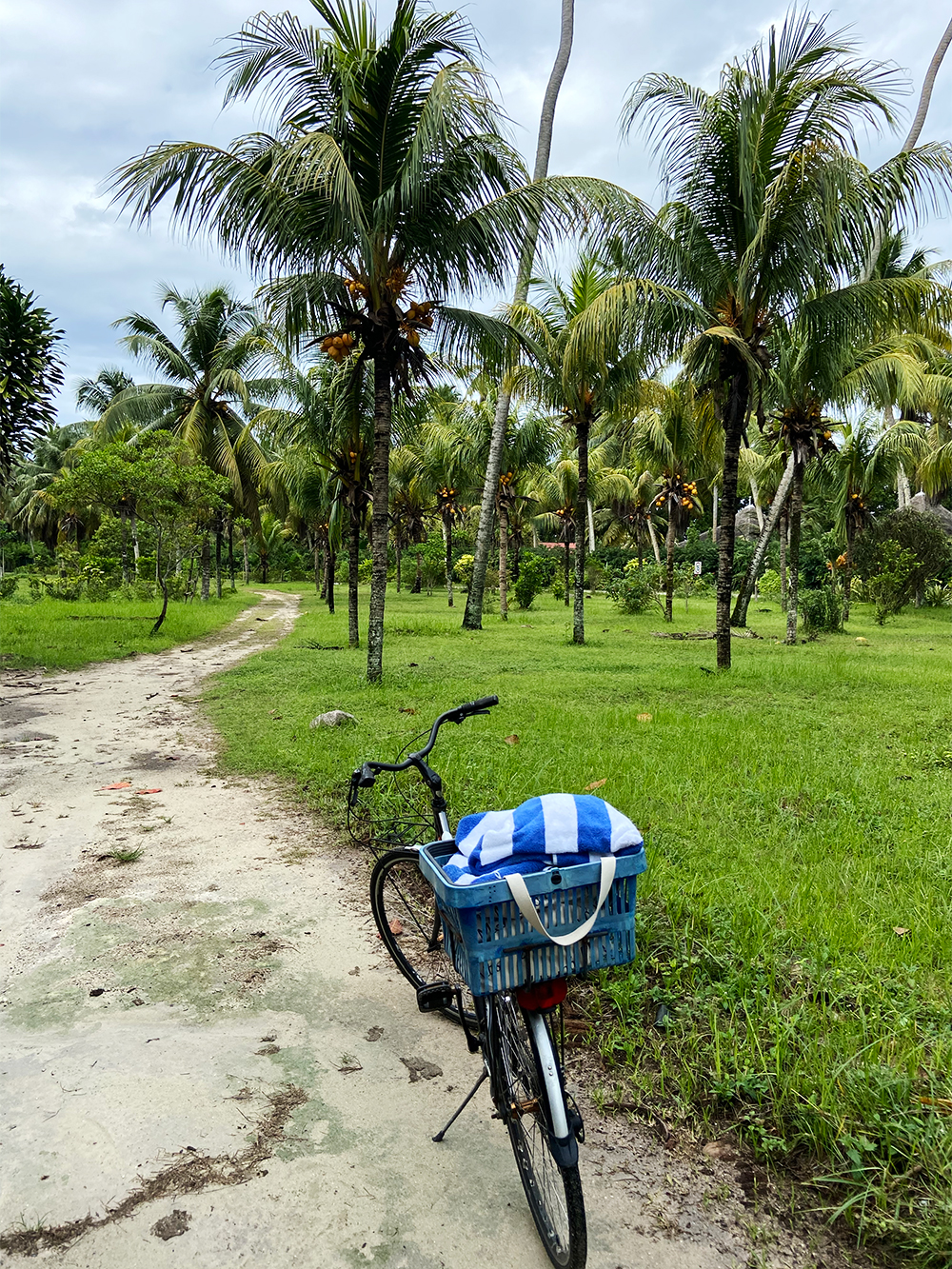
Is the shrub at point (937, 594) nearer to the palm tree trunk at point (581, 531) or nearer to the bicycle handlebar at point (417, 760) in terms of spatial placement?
the palm tree trunk at point (581, 531)

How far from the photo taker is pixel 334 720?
7.70 metres

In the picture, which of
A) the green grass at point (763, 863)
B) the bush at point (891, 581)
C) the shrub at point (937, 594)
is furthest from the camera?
the shrub at point (937, 594)

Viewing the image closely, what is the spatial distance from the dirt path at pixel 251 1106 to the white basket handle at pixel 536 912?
2.78 feet

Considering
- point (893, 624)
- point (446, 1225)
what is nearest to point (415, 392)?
point (446, 1225)

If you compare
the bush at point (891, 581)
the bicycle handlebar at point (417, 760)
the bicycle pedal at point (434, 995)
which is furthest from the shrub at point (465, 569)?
the bicycle pedal at point (434, 995)

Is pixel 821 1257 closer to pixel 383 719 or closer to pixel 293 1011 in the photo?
pixel 293 1011

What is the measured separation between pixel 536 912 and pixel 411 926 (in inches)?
88.5

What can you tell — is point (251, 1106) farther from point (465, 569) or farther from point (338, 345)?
point (465, 569)

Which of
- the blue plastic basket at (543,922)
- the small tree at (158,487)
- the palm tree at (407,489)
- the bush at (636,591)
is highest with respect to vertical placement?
the palm tree at (407,489)

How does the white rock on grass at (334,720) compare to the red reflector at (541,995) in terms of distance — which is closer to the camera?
the red reflector at (541,995)

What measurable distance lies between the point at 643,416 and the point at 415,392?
11766 mm

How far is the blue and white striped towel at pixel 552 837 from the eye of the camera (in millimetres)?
1880

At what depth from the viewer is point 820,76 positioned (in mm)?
10117

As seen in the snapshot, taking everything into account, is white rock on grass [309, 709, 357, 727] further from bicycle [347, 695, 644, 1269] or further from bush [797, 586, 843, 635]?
bush [797, 586, 843, 635]
